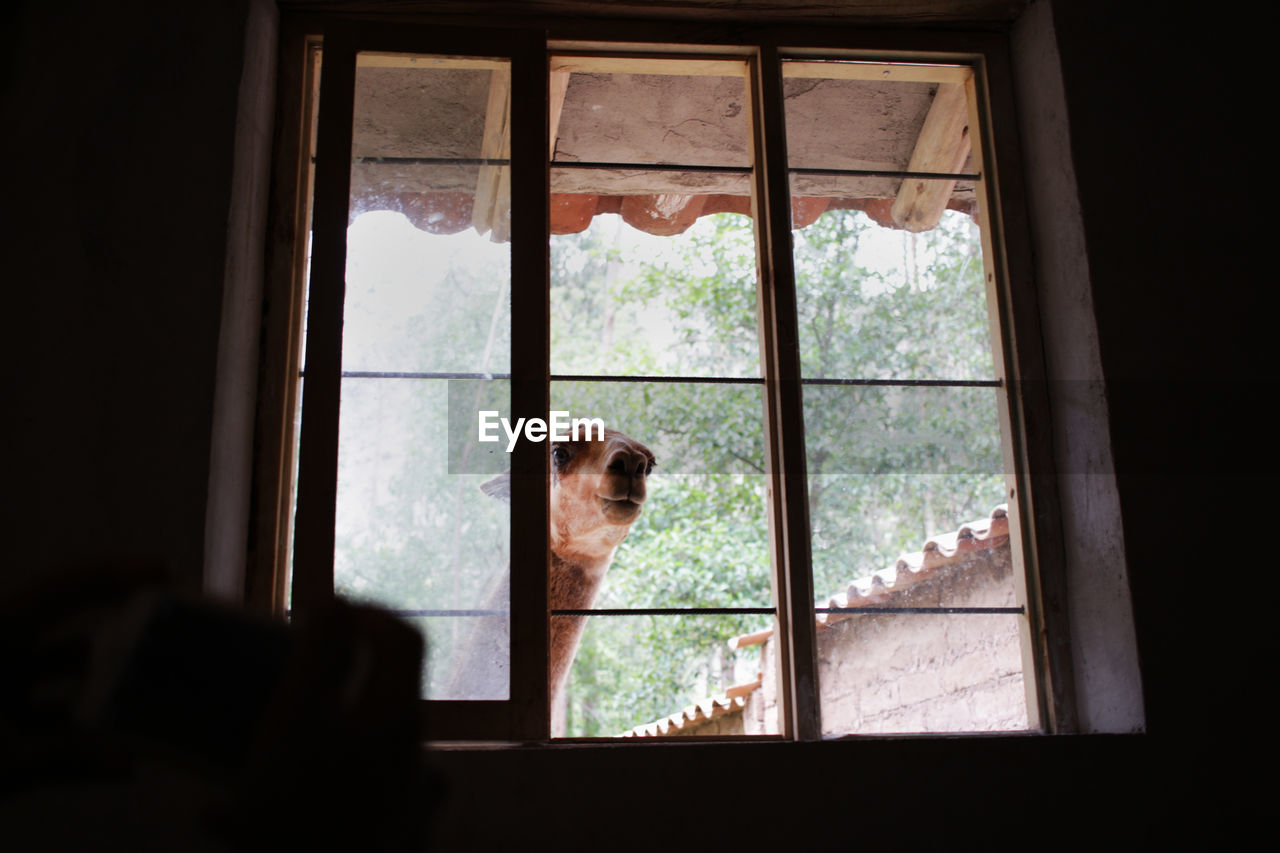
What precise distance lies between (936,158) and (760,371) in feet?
2.93

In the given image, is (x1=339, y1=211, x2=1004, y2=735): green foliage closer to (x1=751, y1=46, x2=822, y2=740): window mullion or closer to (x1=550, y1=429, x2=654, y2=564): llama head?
(x1=751, y1=46, x2=822, y2=740): window mullion

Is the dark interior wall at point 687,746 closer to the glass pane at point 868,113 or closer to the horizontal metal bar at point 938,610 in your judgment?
the horizontal metal bar at point 938,610

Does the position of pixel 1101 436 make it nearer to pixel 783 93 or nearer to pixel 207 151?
pixel 783 93

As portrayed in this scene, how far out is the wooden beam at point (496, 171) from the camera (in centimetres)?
211

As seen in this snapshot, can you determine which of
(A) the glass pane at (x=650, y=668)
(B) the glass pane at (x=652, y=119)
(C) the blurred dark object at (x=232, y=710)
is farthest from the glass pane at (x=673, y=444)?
(C) the blurred dark object at (x=232, y=710)

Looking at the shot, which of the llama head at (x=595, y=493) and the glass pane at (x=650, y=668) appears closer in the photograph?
the llama head at (x=595, y=493)

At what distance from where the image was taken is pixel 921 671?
216 centimetres

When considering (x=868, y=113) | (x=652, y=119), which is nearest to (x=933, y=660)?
(x=868, y=113)

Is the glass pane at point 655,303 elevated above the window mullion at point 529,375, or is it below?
above

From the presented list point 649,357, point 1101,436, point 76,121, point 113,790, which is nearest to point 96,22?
point 76,121

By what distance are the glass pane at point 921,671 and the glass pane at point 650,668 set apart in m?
4.52

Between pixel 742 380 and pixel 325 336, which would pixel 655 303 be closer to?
pixel 742 380

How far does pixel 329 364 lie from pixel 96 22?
83cm

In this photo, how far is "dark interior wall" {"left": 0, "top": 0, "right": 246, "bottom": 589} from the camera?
1.70 meters
